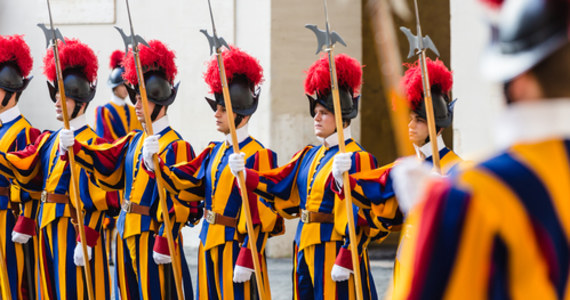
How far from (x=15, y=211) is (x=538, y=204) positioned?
5108mm

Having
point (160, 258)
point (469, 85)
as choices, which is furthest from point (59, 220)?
point (469, 85)

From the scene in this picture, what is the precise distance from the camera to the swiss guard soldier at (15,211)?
5816mm

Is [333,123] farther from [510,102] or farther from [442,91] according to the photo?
[510,102]

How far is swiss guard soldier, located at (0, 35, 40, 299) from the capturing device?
5.82 meters

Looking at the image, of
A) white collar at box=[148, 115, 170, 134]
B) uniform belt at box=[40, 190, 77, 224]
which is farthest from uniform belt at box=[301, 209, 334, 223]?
uniform belt at box=[40, 190, 77, 224]

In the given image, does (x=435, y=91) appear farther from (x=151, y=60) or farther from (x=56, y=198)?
(x=56, y=198)

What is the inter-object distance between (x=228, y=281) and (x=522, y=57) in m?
3.58

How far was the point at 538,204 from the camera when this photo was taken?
4.66ft

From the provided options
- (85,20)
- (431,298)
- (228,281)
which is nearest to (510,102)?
(431,298)

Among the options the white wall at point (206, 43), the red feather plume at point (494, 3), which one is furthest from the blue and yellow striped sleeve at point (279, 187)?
the white wall at point (206, 43)

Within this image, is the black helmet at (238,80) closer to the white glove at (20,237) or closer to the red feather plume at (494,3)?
the white glove at (20,237)

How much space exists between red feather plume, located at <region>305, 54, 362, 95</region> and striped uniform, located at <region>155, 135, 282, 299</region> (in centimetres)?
57

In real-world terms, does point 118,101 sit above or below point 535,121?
above

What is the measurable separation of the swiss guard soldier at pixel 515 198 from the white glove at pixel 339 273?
9.63ft
